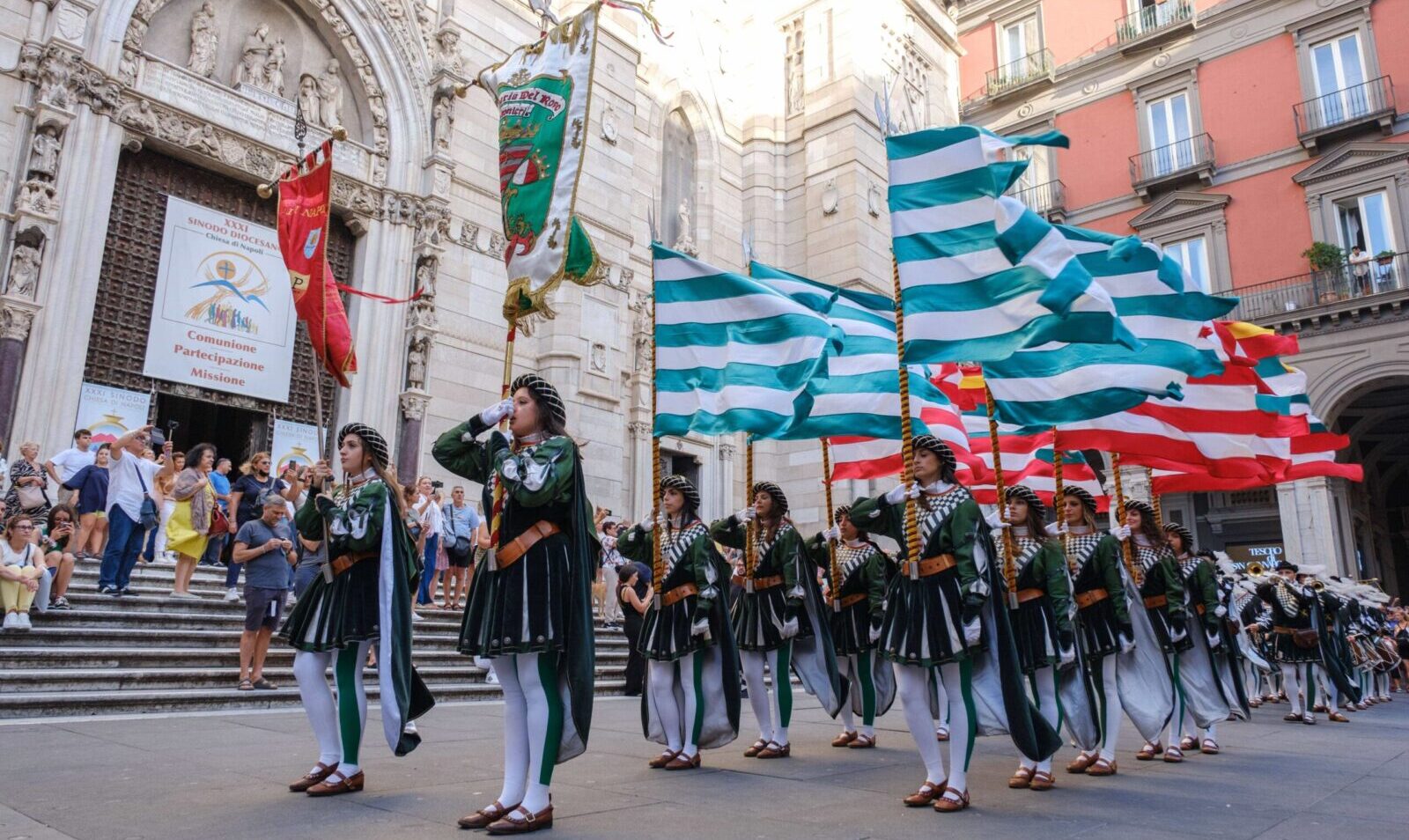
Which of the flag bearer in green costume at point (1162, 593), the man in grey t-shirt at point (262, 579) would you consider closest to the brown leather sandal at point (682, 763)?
the flag bearer in green costume at point (1162, 593)

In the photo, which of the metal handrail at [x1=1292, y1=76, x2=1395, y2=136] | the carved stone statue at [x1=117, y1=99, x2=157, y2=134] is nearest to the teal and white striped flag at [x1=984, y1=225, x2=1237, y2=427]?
the carved stone statue at [x1=117, y1=99, x2=157, y2=134]

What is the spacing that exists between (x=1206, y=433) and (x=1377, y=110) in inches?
803

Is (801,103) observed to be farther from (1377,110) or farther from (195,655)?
(195,655)

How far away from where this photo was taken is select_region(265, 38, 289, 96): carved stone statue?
1680 centimetres

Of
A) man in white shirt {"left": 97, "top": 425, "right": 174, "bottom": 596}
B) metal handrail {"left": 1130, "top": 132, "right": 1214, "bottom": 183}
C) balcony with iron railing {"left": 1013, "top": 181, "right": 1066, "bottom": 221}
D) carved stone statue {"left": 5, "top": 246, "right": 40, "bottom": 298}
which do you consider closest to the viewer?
man in white shirt {"left": 97, "top": 425, "right": 174, "bottom": 596}

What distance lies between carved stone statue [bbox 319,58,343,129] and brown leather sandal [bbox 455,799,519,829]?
16.3 m

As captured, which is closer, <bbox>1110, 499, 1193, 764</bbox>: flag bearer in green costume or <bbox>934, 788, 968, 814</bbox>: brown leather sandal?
<bbox>934, 788, 968, 814</bbox>: brown leather sandal

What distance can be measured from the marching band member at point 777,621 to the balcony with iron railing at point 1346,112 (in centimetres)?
2461

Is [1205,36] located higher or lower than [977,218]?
higher

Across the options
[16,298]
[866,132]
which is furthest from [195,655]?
[866,132]

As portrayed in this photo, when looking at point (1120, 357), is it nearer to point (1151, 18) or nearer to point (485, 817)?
point (485, 817)

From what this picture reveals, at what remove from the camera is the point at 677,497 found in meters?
7.02

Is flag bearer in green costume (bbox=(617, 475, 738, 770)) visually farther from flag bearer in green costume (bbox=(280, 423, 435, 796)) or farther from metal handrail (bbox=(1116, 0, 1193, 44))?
metal handrail (bbox=(1116, 0, 1193, 44))

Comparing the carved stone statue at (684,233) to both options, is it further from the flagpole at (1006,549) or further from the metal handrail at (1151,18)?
the flagpole at (1006,549)
